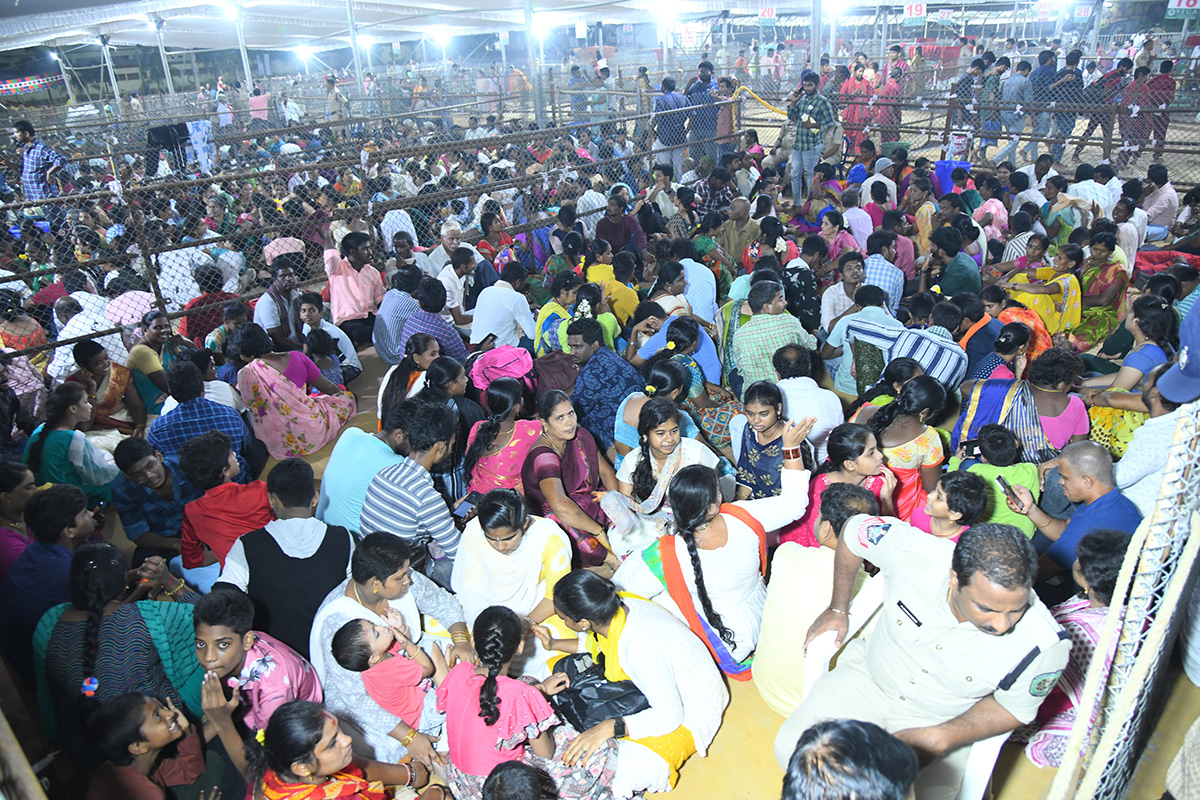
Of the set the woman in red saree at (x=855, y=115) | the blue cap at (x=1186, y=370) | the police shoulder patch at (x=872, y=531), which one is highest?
the woman in red saree at (x=855, y=115)

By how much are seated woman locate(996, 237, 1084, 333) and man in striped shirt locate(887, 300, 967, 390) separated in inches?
62.1

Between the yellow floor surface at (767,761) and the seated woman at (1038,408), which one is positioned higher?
the seated woman at (1038,408)

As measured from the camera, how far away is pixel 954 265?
6266 mm

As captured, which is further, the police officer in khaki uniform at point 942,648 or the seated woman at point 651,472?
the seated woman at point 651,472

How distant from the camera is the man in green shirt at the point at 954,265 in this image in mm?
6215

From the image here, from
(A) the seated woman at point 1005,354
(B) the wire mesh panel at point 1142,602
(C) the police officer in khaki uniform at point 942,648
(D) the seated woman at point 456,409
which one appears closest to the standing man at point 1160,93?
(A) the seated woman at point 1005,354

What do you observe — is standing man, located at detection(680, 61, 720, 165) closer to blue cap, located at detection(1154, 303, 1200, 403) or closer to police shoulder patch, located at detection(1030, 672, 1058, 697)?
blue cap, located at detection(1154, 303, 1200, 403)

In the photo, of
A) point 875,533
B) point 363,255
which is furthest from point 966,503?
point 363,255

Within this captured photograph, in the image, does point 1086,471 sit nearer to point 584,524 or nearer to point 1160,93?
point 584,524

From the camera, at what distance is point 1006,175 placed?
957 cm

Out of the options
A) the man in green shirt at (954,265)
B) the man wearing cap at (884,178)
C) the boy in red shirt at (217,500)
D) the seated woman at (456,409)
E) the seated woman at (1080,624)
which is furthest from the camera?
the man wearing cap at (884,178)

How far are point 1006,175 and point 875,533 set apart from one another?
880 cm

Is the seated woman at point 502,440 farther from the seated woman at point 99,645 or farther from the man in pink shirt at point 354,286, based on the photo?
the man in pink shirt at point 354,286

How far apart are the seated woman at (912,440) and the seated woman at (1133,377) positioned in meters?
1.49
